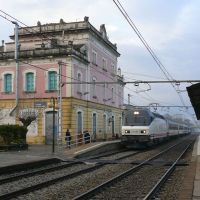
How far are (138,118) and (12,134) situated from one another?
1014cm

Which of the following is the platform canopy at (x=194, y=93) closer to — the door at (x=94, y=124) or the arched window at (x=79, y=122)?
the arched window at (x=79, y=122)

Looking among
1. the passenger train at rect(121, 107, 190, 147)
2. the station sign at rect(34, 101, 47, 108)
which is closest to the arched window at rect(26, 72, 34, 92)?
the station sign at rect(34, 101, 47, 108)

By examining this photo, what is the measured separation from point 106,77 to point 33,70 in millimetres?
11937

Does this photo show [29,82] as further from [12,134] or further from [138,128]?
[138,128]

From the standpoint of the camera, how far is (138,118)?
125ft

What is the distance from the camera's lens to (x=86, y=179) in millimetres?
17578

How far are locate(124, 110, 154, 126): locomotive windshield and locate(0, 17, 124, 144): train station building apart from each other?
4138 mm

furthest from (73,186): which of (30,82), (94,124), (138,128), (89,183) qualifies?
(94,124)

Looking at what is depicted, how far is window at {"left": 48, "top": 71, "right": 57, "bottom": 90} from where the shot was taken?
141 ft

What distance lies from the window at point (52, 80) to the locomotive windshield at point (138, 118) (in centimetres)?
775

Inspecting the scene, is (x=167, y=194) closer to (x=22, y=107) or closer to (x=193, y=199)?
(x=193, y=199)

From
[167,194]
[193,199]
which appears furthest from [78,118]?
[193,199]

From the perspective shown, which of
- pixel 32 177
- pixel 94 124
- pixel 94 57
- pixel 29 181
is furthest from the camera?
pixel 94 124

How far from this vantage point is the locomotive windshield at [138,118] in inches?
1491
